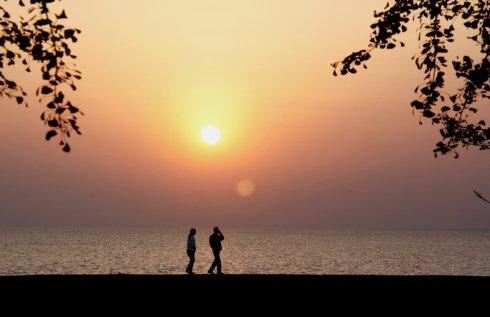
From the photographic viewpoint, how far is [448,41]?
15820mm

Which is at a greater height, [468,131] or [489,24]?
[489,24]
